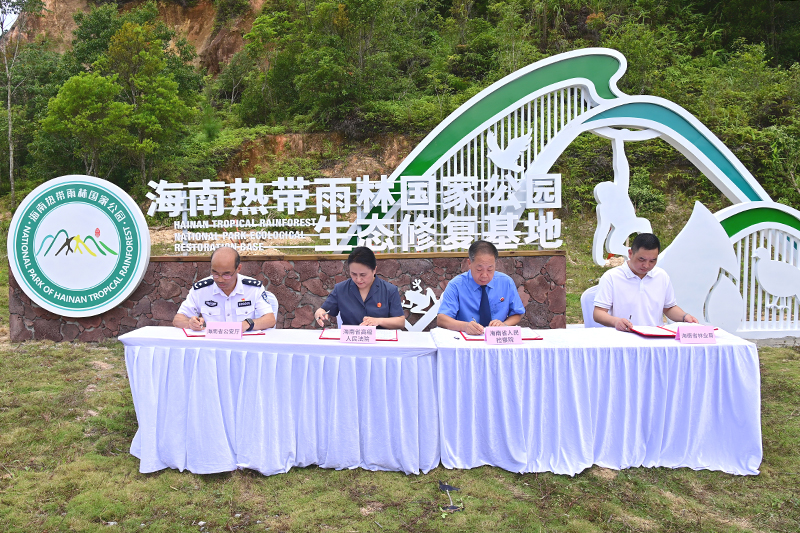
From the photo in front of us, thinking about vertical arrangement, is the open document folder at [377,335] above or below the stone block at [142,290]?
below

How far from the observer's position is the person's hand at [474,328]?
9.57 feet

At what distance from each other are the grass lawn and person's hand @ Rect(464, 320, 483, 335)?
26.7 inches

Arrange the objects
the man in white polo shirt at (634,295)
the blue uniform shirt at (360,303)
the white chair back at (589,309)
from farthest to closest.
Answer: the white chair back at (589,309) < the man in white polo shirt at (634,295) < the blue uniform shirt at (360,303)

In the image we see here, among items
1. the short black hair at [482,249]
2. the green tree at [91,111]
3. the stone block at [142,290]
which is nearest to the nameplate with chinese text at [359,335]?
the short black hair at [482,249]

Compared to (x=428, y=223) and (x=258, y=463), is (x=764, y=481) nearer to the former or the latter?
(x=258, y=463)

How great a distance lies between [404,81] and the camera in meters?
13.9

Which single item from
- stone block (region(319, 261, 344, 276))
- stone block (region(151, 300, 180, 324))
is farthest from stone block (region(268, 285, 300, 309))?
stone block (region(151, 300, 180, 324))

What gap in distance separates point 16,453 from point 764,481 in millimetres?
3927

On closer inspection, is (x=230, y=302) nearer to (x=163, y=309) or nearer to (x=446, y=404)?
(x=446, y=404)

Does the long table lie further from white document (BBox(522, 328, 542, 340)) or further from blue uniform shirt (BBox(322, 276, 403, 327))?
blue uniform shirt (BBox(322, 276, 403, 327))

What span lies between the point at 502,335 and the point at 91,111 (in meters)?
12.1

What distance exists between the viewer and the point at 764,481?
8.93ft

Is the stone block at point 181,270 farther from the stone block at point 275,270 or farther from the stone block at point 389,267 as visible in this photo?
the stone block at point 389,267

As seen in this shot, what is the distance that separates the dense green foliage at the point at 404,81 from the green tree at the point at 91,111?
0.03 m
